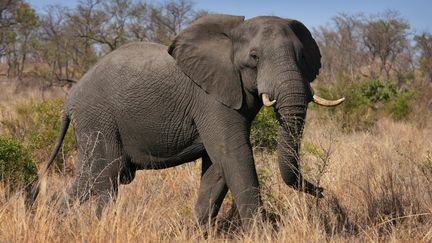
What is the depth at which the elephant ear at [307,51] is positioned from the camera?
4.40 metres

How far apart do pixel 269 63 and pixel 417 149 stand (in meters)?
4.70

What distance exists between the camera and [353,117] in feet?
39.1

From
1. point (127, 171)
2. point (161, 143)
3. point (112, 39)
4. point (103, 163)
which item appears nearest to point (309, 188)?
point (161, 143)

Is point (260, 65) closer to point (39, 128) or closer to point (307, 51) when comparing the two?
point (307, 51)

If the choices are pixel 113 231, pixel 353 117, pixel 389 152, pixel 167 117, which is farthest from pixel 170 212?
pixel 353 117

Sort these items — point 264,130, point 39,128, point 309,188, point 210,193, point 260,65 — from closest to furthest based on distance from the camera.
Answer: point 260,65
point 309,188
point 210,193
point 264,130
point 39,128

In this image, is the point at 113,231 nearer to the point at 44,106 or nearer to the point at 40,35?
the point at 44,106

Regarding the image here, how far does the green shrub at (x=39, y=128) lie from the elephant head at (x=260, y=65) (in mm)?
3621

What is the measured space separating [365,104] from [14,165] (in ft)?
28.0

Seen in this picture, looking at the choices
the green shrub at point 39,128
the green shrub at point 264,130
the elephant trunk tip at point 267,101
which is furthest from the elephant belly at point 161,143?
the green shrub at point 264,130

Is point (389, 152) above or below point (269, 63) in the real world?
below

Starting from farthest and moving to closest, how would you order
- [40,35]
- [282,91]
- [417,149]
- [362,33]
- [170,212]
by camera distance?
1. [362,33]
2. [40,35]
3. [417,149]
4. [170,212]
5. [282,91]

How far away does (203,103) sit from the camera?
4.54 m

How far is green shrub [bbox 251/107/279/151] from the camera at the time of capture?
8062 mm
